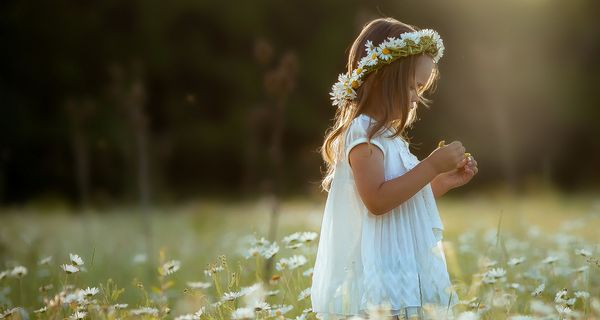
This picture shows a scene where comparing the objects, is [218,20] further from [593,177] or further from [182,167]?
[593,177]

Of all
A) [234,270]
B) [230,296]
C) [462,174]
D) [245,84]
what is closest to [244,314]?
[230,296]

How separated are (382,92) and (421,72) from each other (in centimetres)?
18

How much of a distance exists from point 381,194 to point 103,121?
14.8 meters

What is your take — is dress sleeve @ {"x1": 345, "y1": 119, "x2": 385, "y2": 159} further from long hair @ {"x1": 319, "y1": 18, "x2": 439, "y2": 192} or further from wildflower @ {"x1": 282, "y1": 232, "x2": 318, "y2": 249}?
wildflower @ {"x1": 282, "y1": 232, "x2": 318, "y2": 249}

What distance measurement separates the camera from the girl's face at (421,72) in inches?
113

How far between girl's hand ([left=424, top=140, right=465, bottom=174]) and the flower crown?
0.38m

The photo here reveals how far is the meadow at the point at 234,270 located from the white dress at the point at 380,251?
13 cm

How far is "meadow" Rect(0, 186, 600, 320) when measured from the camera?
2.80 m

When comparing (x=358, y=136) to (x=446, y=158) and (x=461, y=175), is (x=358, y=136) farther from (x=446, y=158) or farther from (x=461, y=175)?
(x=461, y=175)

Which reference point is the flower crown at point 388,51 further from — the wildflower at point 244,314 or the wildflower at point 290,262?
the wildflower at point 244,314

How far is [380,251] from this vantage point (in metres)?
2.72

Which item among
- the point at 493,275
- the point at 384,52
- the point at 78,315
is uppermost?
the point at 384,52

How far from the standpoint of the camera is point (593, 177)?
61.1 feet

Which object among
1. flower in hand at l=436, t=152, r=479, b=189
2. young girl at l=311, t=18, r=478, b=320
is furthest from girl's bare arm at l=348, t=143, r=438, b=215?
flower in hand at l=436, t=152, r=479, b=189
